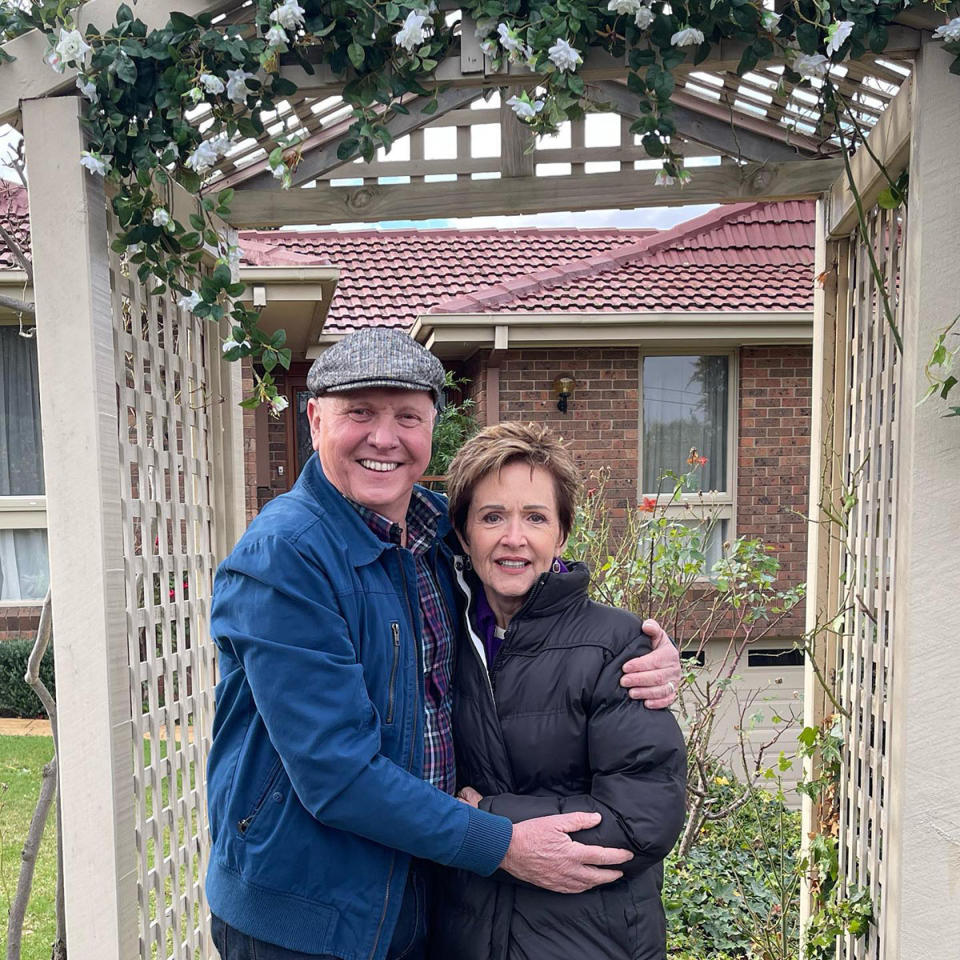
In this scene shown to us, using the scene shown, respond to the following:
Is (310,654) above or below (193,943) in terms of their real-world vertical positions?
above

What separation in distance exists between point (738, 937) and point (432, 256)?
7536 mm

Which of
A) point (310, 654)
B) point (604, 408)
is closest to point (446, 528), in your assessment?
point (310, 654)

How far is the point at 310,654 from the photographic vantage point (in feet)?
5.10

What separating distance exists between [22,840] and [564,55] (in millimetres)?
4835

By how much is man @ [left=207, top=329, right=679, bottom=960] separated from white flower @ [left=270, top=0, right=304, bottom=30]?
0.62 metres

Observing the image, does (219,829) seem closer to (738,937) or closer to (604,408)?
(738,937)

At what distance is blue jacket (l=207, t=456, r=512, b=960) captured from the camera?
157 centimetres

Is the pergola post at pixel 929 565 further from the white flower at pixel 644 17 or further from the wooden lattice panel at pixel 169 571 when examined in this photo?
the wooden lattice panel at pixel 169 571

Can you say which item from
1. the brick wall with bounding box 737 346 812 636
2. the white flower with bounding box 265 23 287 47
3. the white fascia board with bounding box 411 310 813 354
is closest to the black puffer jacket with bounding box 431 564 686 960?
the white flower with bounding box 265 23 287 47

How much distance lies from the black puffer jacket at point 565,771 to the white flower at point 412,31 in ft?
3.68

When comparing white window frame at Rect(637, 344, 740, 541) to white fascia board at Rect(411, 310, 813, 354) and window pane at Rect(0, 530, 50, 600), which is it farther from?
window pane at Rect(0, 530, 50, 600)

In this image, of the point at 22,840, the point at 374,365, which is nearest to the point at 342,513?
the point at 374,365

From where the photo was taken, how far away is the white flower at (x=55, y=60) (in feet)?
5.71

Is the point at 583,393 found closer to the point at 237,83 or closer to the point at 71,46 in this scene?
the point at 237,83
